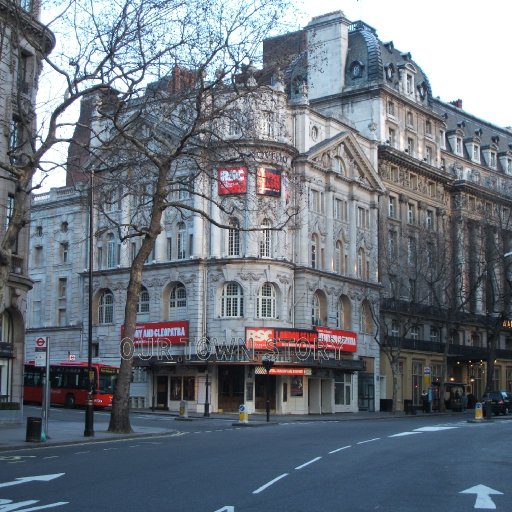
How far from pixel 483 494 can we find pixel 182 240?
45372mm

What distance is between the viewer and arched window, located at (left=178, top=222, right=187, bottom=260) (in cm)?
5900

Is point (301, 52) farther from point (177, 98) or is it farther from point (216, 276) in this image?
point (216, 276)

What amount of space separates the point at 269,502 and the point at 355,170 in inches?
2118

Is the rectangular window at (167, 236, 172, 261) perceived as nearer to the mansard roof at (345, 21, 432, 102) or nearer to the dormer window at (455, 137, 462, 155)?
the mansard roof at (345, 21, 432, 102)

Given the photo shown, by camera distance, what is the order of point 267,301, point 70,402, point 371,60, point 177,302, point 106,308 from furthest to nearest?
point 371,60 → point 106,308 → point 177,302 → point 267,301 → point 70,402

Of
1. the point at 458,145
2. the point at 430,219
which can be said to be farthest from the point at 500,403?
the point at 458,145

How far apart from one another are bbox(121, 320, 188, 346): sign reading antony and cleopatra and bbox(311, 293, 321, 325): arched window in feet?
29.0

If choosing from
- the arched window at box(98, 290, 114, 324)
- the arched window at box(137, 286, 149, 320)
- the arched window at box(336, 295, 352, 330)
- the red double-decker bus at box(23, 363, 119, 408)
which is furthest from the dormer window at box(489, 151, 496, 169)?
the red double-decker bus at box(23, 363, 119, 408)

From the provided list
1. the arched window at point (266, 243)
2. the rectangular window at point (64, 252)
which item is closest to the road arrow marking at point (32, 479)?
the arched window at point (266, 243)

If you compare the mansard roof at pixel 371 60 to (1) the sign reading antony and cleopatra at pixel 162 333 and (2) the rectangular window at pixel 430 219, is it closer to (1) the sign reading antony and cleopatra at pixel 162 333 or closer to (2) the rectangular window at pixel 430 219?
(2) the rectangular window at pixel 430 219

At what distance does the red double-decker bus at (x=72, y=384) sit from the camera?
182 feet

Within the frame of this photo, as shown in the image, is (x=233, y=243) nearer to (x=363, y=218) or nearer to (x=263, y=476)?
(x=363, y=218)

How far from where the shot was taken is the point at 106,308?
6325cm

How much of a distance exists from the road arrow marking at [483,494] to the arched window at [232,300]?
4047 cm
